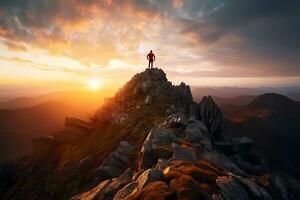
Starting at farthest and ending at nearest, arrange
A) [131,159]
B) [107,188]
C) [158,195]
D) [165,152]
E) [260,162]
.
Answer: [260,162] → [131,159] → [165,152] → [107,188] → [158,195]

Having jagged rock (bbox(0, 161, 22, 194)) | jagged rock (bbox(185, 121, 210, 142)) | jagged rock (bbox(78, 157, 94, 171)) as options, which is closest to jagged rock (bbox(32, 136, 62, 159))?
jagged rock (bbox(0, 161, 22, 194))

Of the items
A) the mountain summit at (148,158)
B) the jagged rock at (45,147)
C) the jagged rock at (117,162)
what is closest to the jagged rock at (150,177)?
the mountain summit at (148,158)

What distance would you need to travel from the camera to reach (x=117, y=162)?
3497 cm

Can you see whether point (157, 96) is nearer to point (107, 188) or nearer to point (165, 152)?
point (165, 152)

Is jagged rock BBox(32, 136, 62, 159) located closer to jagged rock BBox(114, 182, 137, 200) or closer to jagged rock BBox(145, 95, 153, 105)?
jagged rock BBox(145, 95, 153, 105)

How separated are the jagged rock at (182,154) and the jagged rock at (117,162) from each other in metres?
9.89

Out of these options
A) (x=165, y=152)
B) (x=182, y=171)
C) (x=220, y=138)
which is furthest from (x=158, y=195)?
(x=220, y=138)

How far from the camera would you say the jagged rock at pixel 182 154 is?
26.2 metres

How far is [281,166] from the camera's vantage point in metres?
191

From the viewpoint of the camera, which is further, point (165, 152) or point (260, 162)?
point (260, 162)

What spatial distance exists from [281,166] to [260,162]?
167 m

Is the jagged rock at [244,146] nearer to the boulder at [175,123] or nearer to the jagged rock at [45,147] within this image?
the boulder at [175,123]

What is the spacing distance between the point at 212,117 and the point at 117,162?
26933mm

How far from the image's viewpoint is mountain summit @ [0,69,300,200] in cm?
1948
